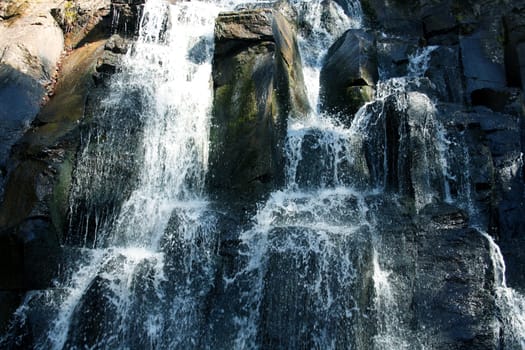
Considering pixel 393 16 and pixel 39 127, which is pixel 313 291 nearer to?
pixel 39 127

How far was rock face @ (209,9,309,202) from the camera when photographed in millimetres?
8516

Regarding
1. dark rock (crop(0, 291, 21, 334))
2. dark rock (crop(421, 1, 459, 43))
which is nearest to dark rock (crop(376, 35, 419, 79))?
dark rock (crop(421, 1, 459, 43))

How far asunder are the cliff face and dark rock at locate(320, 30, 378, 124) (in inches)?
1.4

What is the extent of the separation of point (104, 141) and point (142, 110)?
93 centimetres

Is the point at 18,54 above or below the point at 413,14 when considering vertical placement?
below

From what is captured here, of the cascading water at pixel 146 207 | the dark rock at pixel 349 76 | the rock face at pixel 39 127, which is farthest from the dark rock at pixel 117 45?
the dark rock at pixel 349 76

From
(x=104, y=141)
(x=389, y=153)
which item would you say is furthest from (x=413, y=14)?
(x=104, y=141)

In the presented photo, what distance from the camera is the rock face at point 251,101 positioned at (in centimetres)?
852

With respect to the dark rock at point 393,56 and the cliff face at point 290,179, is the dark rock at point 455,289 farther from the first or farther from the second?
the dark rock at point 393,56

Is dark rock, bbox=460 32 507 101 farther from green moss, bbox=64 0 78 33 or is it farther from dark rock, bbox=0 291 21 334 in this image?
dark rock, bbox=0 291 21 334

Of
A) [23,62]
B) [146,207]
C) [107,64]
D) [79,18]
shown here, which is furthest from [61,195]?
[79,18]

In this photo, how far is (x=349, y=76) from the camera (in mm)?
10547

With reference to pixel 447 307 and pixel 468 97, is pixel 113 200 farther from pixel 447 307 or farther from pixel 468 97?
pixel 468 97

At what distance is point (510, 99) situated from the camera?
10703 millimetres
